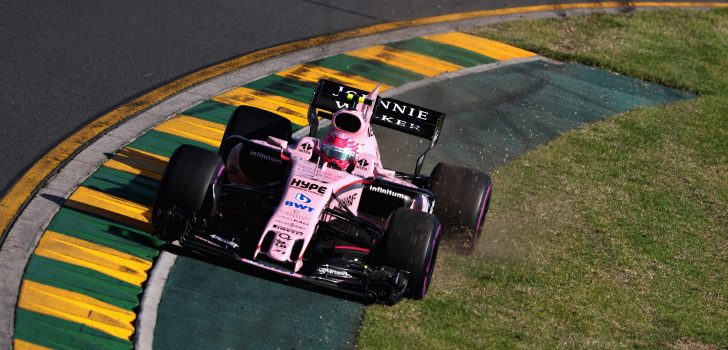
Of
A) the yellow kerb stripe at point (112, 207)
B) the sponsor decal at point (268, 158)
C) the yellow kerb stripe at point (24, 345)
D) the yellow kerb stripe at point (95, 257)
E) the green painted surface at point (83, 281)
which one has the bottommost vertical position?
the yellow kerb stripe at point (24, 345)

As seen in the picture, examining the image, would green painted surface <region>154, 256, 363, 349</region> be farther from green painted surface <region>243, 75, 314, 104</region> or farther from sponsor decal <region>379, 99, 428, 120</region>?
green painted surface <region>243, 75, 314, 104</region>

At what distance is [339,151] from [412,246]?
69.1 inches

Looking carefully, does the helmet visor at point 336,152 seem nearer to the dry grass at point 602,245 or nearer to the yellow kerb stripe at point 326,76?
the dry grass at point 602,245

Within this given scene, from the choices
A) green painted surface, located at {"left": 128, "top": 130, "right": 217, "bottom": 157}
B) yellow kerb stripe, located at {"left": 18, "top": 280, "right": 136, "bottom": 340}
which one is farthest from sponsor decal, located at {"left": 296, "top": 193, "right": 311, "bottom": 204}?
green painted surface, located at {"left": 128, "top": 130, "right": 217, "bottom": 157}

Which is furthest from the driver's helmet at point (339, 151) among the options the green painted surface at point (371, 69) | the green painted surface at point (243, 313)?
the green painted surface at point (371, 69)

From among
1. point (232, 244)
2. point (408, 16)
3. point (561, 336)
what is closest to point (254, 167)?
point (232, 244)

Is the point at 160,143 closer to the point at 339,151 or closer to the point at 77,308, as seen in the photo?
the point at 339,151

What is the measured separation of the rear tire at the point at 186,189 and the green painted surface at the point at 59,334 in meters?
1.37

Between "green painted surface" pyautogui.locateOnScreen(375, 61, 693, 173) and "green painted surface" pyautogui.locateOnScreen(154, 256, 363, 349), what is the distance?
4247mm

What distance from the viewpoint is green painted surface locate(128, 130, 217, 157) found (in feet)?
49.8

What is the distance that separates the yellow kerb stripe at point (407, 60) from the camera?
19469 millimetres

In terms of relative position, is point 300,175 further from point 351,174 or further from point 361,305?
point 361,305

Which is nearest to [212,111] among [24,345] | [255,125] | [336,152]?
[255,125]

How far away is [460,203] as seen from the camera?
1334 cm
